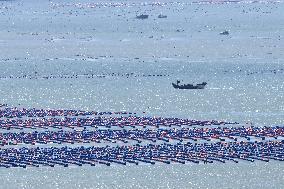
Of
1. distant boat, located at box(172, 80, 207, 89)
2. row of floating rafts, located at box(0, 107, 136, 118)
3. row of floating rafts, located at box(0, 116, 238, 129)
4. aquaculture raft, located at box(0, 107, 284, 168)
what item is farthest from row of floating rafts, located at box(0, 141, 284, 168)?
distant boat, located at box(172, 80, 207, 89)

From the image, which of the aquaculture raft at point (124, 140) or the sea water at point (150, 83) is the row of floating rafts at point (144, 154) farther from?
the sea water at point (150, 83)

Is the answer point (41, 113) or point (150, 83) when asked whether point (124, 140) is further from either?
point (150, 83)

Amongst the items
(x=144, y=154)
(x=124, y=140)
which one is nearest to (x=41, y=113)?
(x=124, y=140)

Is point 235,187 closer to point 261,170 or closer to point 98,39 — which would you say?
point 261,170

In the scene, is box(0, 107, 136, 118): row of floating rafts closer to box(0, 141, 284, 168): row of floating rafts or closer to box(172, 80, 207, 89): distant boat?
box(0, 141, 284, 168): row of floating rafts

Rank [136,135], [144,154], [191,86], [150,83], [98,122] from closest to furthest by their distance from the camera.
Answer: [144,154]
[136,135]
[98,122]
[191,86]
[150,83]

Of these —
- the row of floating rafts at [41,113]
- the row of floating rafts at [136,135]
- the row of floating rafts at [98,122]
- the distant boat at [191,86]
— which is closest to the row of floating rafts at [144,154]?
the row of floating rafts at [136,135]

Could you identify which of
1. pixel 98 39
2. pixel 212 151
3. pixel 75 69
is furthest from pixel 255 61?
pixel 212 151
